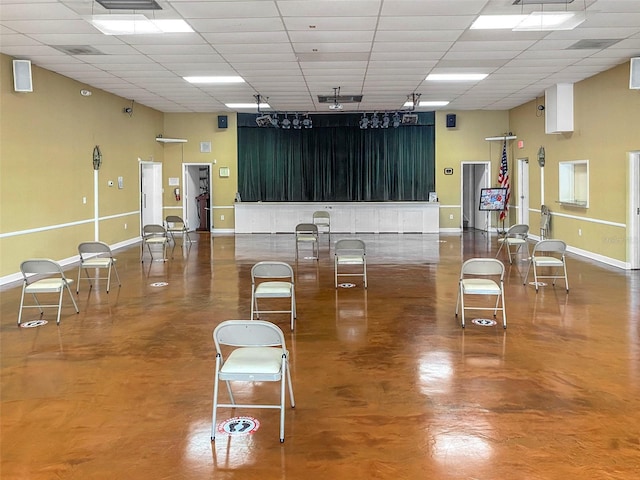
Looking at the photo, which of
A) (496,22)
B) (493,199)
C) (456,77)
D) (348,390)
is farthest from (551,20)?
(493,199)

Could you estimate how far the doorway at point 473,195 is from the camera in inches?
711

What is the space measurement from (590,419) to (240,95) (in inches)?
462

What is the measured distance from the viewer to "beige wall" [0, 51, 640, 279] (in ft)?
30.3

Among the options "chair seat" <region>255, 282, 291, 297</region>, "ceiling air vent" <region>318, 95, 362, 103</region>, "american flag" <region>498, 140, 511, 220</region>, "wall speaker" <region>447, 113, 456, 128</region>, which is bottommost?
"chair seat" <region>255, 282, 291, 297</region>

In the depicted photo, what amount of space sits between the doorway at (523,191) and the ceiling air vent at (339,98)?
5.22 metres

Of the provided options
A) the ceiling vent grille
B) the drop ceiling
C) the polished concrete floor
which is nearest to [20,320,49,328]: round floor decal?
the polished concrete floor

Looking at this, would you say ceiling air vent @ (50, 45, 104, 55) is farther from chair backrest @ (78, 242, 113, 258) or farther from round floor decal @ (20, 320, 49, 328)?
round floor decal @ (20, 320, 49, 328)

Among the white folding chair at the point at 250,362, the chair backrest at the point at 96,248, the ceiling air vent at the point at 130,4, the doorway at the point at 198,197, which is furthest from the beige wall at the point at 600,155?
the doorway at the point at 198,197

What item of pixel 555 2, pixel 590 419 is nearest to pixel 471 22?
pixel 555 2

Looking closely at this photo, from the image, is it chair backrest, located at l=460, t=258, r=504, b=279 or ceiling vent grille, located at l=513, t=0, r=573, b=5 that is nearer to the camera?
chair backrest, located at l=460, t=258, r=504, b=279

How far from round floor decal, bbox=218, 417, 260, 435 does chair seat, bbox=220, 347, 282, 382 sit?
0.41m

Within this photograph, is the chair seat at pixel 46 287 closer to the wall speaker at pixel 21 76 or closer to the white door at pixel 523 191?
the wall speaker at pixel 21 76

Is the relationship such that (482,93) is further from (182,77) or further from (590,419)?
(590,419)

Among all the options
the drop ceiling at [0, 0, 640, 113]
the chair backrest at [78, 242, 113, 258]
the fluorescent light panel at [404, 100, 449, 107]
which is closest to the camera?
the drop ceiling at [0, 0, 640, 113]
